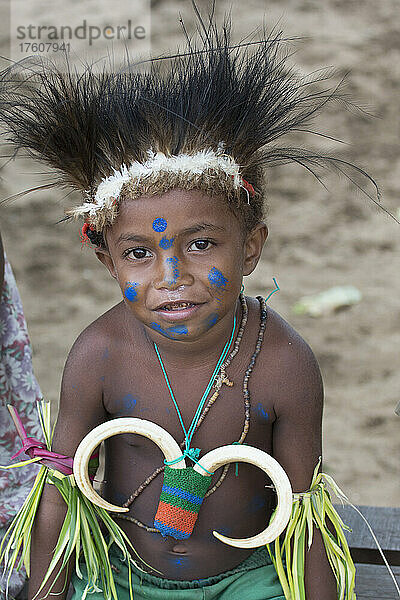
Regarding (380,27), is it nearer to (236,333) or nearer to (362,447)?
(362,447)

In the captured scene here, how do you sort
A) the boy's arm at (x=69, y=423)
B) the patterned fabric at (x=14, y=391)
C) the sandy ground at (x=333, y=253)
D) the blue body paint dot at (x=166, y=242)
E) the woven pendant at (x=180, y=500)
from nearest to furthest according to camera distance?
the blue body paint dot at (x=166, y=242) < the woven pendant at (x=180, y=500) < the boy's arm at (x=69, y=423) < the patterned fabric at (x=14, y=391) < the sandy ground at (x=333, y=253)

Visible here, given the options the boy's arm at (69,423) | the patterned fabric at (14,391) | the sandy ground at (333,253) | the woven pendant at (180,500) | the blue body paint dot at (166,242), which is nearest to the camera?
the blue body paint dot at (166,242)

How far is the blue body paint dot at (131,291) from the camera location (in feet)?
5.98

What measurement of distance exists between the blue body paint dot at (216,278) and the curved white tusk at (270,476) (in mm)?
356

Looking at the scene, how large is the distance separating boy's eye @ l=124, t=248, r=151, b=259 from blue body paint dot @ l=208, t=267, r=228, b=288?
141mm

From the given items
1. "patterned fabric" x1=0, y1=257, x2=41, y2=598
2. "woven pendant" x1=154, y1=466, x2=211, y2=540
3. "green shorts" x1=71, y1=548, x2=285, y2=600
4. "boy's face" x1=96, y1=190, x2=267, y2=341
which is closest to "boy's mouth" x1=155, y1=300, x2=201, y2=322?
"boy's face" x1=96, y1=190, x2=267, y2=341

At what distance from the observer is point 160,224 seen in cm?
177

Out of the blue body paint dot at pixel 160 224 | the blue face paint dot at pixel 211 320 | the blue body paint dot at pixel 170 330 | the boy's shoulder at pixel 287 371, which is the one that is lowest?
the boy's shoulder at pixel 287 371

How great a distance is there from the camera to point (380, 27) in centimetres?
622

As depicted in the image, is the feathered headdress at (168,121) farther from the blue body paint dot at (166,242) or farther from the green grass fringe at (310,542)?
the green grass fringe at (310,542)

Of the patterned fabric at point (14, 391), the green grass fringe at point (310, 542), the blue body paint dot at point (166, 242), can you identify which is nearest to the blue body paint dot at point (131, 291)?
the blue body paint dot at point (166, 242)

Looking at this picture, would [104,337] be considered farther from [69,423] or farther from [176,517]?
[176,517]

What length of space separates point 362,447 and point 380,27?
11.8 feet

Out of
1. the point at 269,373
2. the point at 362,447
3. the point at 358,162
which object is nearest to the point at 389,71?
the point at 358,162
